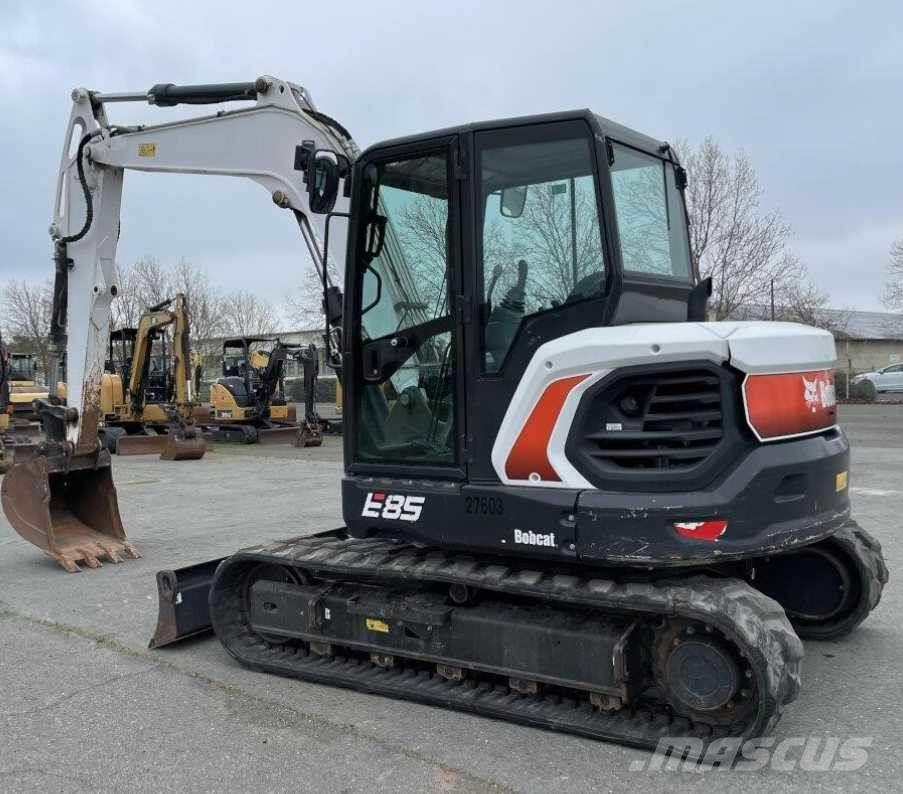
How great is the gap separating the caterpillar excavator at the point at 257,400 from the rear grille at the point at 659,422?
16.8 m

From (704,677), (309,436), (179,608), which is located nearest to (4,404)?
(309,436)

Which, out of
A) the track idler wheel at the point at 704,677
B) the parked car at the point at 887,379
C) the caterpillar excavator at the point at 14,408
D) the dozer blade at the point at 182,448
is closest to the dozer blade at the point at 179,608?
the track idler wheel at the point at 704,677

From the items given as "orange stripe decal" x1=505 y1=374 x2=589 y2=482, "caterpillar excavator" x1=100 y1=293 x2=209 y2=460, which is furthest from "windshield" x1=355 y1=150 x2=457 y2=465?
"caterpillar excavator" x1=100 y1=293 x2=209 y2=460

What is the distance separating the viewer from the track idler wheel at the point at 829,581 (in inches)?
191

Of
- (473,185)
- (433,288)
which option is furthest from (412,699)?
(473,185)

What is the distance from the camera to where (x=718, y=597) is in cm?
348

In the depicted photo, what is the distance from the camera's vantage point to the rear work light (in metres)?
3.59

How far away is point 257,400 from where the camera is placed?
70.3 ft

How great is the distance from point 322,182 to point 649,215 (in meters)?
1.72

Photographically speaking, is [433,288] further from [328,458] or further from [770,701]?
[328,458]

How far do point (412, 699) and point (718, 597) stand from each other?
1.66 meters

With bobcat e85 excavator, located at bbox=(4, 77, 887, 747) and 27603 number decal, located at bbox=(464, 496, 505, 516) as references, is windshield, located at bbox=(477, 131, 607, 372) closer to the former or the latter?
bobcat e85 excavator, located at bbox=(4, 77, 887, 747)

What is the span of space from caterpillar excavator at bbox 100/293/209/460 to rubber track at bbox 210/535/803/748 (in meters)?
12.6

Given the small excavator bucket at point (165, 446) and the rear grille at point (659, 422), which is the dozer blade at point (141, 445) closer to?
the small excavator bucket at point (165, 446)
